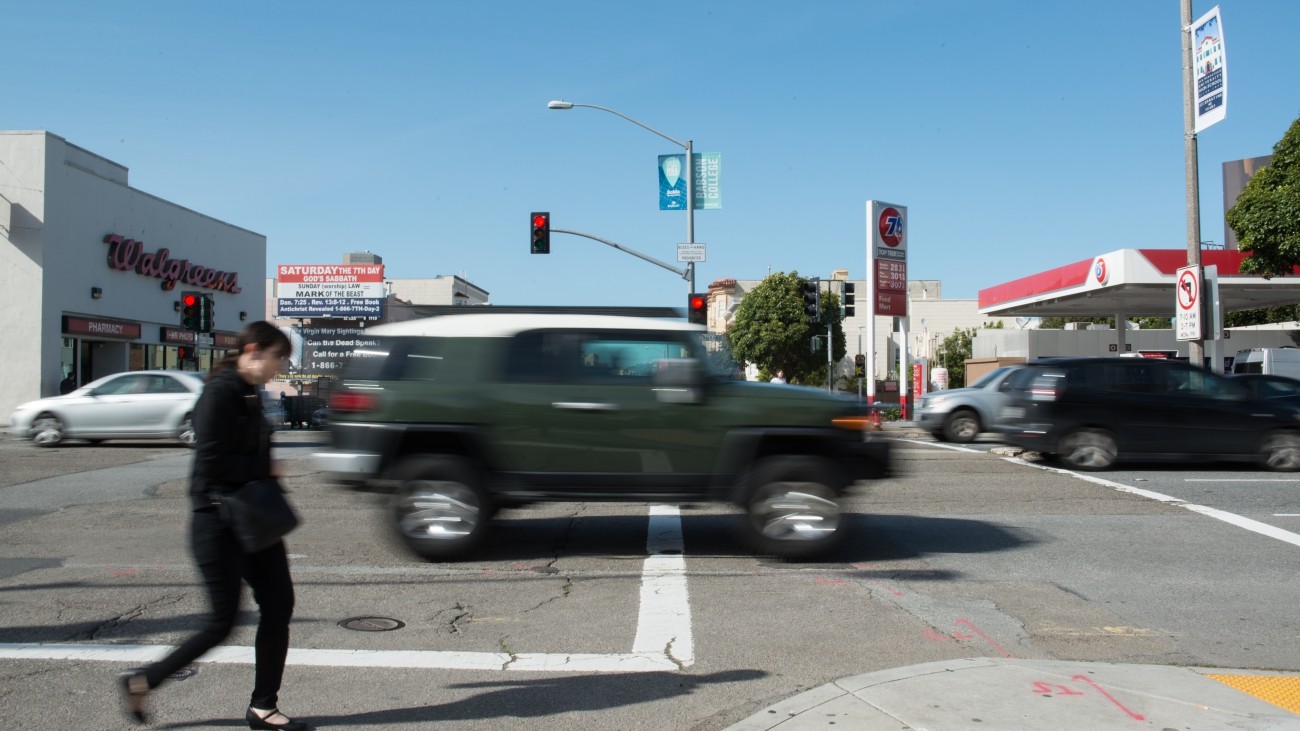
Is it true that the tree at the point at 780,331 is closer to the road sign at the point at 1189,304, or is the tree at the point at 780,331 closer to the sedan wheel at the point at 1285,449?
the road sign at the point at 1189,304

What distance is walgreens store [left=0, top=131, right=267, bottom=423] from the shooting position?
29109 mm

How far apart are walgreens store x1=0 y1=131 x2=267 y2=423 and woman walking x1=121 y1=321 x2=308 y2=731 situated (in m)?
26.3

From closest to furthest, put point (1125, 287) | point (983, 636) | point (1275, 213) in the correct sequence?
1. point (983, 636)
2. point (1275, 213)
3. point (1125, 287)

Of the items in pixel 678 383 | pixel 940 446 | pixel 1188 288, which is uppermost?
pixel 1188 288

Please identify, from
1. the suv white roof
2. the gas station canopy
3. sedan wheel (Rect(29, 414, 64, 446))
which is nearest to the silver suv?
the gas station canopy

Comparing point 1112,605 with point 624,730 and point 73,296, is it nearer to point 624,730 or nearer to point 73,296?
point 624,730

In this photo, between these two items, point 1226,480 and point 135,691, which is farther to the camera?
point 1226,480

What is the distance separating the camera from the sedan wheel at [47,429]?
1859 cm

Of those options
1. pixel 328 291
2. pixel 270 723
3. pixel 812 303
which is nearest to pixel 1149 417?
pixel 812 303

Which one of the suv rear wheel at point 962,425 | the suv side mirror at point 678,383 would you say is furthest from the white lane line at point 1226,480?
the suv side mirror at point 678,383

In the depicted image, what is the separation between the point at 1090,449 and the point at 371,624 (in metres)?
11.9

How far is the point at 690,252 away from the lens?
2708 cm

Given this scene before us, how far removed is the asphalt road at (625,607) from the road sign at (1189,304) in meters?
8.11

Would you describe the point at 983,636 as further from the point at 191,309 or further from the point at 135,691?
the point at 191,309
